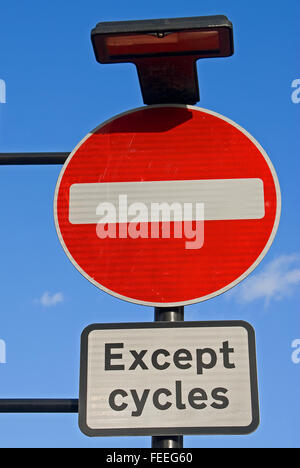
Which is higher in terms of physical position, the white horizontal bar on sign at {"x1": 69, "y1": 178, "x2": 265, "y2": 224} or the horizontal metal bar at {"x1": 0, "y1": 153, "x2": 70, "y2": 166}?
the horizontal metal bar at {"x1": 0, "y1": 153, "x2": 70, "y2": 166}

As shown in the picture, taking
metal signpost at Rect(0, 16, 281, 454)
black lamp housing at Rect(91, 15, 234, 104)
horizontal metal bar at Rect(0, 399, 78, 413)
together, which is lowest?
horizontal metal bar at Rect(0, 399, 78, 413)

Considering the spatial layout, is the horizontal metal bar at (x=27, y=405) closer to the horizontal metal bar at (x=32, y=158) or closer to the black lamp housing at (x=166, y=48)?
the horizontal metal bar at (x=32, y=158)

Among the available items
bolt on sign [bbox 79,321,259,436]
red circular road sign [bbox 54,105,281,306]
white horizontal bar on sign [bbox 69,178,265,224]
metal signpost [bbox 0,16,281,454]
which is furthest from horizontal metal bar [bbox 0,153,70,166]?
bolt on sign [bbox 79,321,259,436]

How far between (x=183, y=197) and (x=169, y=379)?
595 millimetres

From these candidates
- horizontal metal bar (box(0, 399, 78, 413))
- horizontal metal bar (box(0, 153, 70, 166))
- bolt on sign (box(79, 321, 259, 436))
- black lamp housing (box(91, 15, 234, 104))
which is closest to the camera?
bolt on sign (box(79, 321, 259, 436))

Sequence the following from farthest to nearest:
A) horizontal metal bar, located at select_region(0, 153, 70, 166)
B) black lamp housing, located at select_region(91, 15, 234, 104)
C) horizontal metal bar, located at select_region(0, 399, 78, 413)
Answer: horizontal metal bar, located at select_region(0, 153, 70, 166) < horizontal metal bar, located at select_region(0, 399, 78, 413) < black lamp housing, located at select_region(91, 15, 234, 104)

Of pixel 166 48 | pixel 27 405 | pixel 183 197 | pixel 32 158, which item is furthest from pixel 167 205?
pixel 27 405

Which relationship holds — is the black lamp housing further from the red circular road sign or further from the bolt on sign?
the bolt on sign

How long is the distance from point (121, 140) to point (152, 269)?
0.50m

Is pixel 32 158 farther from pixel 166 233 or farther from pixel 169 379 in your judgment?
pixel 169 379

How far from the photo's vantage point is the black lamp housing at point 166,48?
2299mm

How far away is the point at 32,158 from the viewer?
110 inches

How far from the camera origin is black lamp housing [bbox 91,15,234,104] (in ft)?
7.54
